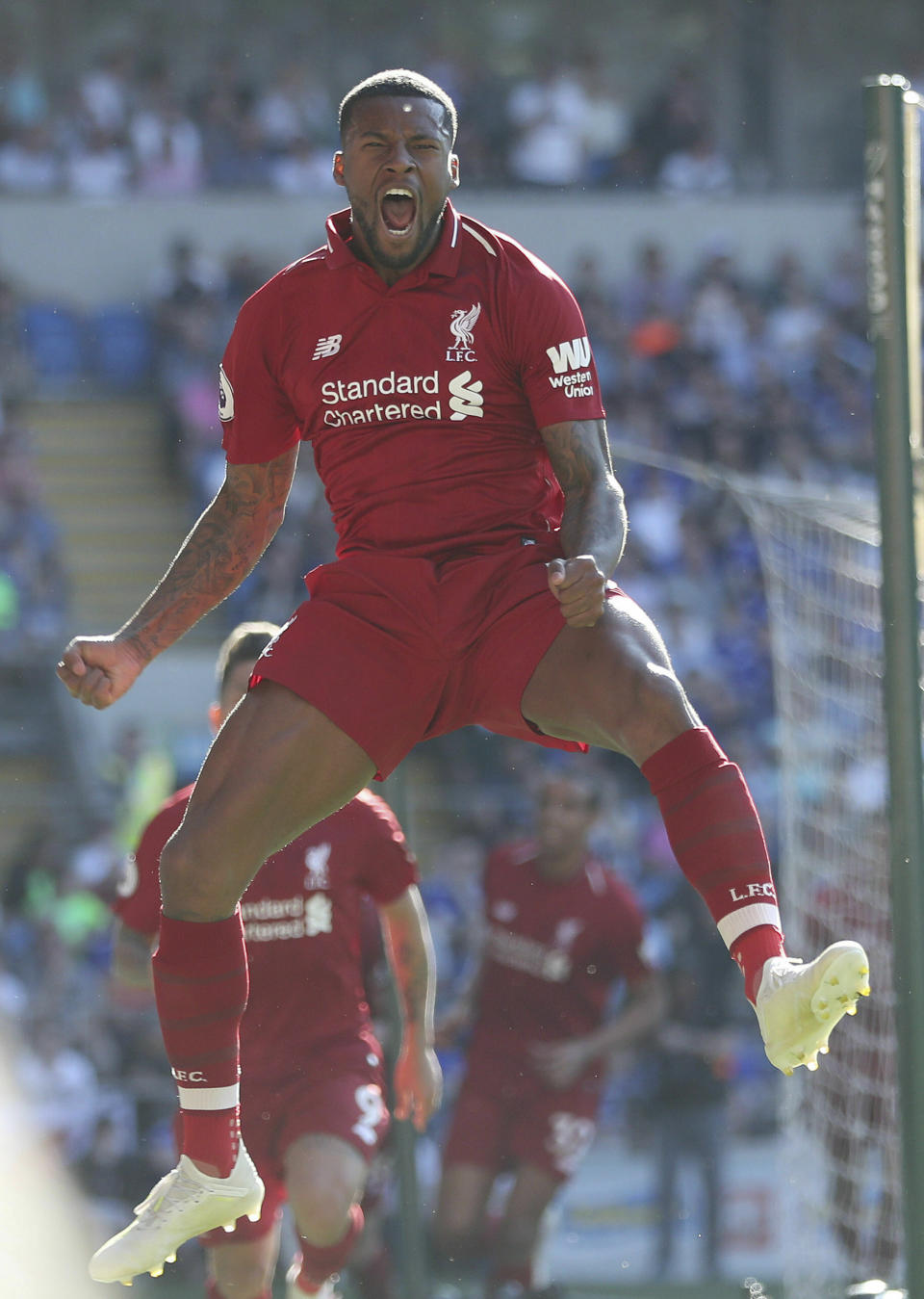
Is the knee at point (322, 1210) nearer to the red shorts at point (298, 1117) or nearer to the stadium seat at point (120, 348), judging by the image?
the red shorts at point (298, 1117)

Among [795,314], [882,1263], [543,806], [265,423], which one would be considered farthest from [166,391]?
[265,423]

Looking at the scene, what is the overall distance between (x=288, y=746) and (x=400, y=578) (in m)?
0.39

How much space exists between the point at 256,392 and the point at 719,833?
1.30m

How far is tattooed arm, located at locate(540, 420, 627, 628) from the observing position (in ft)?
10.8

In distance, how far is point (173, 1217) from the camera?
3.66 meters

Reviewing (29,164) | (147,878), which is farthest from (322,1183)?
(29,164)

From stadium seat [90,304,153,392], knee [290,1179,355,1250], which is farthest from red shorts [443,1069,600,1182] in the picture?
stadium seat [90,304,153,392]

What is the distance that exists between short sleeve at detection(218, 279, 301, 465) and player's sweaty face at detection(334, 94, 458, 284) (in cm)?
26

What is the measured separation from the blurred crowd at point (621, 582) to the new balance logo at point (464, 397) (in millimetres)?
2919

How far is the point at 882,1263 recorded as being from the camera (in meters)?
7.18

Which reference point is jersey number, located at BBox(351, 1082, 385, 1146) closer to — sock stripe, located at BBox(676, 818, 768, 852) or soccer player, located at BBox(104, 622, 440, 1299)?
soccer player, located at BBox(104, 622, 440, 1299)

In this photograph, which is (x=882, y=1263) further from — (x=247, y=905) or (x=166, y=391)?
(x=166, y=391)

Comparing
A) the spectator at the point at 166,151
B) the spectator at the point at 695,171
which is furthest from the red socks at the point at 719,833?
the spectator at the point at 695,171

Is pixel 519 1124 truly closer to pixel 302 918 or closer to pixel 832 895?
pixel 832 895
